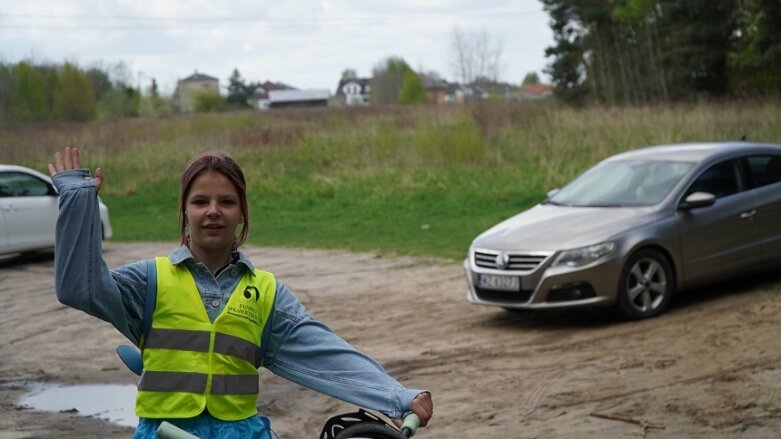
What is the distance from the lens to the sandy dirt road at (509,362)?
8242mm

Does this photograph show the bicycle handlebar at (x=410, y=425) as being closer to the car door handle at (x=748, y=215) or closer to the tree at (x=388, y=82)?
the car door handle at (x=748, y=215)

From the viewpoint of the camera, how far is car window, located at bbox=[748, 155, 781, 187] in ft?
42.9

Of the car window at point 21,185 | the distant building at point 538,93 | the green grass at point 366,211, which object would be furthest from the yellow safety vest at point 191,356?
the distant building at point 538,93

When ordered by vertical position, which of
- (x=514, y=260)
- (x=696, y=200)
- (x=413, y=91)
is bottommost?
(x=514, y=260)

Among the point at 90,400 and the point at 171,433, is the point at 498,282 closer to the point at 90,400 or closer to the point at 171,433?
the point at 90,400

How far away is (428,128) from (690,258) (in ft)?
64.8

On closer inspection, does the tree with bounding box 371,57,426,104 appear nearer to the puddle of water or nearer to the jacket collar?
the puddle of water

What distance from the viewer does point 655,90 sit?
2547 inches

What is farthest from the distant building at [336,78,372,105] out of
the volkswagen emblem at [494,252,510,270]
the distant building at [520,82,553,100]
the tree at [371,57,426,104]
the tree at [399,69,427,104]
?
the volkswagen emblem at [494,252,510,270]

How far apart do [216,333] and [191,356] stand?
0.10 m

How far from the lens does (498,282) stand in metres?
12.0

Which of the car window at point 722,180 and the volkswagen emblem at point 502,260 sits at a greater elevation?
the car window at point 722,180

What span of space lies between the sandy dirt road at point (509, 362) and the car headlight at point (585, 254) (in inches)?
25.5

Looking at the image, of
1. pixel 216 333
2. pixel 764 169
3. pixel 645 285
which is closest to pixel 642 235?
pixel 645 285
